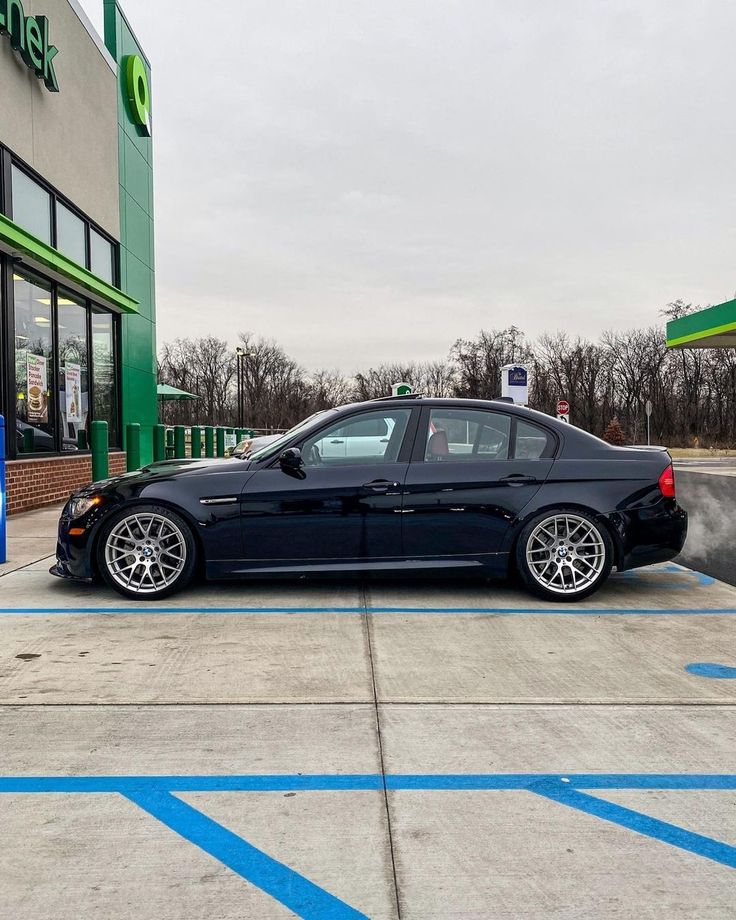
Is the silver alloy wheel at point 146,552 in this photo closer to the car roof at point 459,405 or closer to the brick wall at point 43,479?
the car roof at point 459,405

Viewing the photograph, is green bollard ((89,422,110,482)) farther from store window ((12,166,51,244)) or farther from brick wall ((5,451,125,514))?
store window ((12,166,51,244))

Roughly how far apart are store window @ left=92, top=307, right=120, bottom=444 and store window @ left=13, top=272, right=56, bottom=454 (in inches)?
105

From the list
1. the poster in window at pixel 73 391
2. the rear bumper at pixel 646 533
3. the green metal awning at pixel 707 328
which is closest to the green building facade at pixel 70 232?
the poster in window at pixel 73 391

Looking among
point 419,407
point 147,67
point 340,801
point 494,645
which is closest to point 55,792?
point 340,801

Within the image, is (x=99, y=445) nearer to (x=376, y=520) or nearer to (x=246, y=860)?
(x=376, y=520)

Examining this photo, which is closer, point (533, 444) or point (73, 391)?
point (533, 444)

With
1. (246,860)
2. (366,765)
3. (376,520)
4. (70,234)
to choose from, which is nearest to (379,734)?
(366,765)

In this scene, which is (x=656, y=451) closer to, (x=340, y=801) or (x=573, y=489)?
(x=573, y=489)

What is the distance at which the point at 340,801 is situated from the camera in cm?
297

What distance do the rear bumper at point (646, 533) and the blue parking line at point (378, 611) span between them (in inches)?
16.1

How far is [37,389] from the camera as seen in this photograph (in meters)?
13.5

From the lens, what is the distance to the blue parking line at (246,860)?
2328 millimetres

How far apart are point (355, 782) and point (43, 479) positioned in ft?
37.1

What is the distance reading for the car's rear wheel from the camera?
6.30 meters
